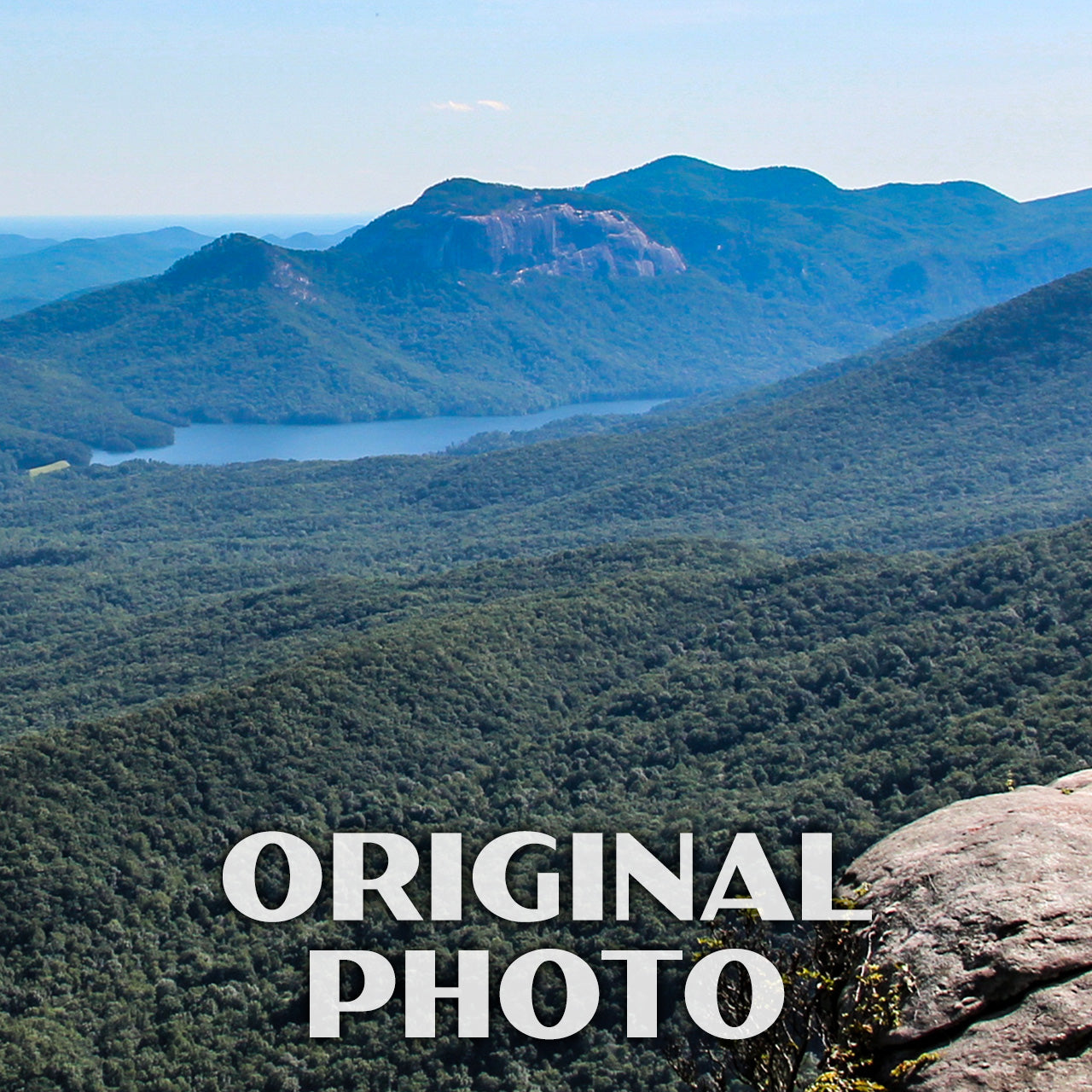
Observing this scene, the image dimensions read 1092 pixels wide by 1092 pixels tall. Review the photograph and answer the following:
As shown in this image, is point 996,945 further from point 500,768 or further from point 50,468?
point 50,468

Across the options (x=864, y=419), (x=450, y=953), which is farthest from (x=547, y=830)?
(x=864, y=419)

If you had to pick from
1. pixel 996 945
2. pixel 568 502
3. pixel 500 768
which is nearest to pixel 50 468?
pixel 568 502

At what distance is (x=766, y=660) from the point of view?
64.7 m

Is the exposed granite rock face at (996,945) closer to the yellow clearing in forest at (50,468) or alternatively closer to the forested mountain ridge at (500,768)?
the forested mountain ridge at (500,768)

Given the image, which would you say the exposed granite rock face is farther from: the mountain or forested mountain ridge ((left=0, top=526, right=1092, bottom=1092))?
the mountain

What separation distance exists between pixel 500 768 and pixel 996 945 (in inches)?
1770

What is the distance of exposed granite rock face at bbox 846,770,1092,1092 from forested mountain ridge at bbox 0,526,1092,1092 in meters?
Result: 23.0

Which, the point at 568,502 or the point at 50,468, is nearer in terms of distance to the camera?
the point at 568,502

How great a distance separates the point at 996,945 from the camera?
478 inches

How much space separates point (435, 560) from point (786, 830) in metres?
78.5

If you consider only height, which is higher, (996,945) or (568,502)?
(996,945)

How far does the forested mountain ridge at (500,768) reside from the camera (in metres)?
36.8

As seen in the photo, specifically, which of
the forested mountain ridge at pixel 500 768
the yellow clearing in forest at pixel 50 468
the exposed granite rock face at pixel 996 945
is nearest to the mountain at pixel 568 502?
the yellow clearing in forest at pixel 50 468

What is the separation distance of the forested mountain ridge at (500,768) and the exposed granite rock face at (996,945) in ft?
75.4
